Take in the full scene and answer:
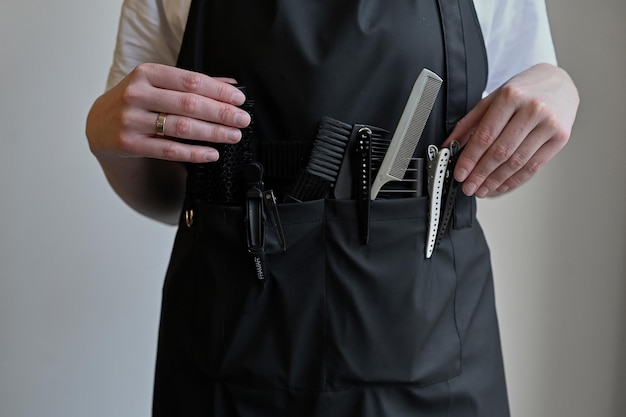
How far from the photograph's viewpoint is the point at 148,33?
855 mm

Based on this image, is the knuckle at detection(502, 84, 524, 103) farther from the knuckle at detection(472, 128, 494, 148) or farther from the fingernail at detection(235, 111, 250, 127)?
the fingernail at detection(235, 111, 250, 127)

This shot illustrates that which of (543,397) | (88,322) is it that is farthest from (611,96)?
(88,322)

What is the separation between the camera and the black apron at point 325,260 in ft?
2.36

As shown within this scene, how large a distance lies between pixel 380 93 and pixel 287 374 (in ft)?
1.10

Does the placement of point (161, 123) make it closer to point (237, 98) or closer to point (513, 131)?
point (237, 98)

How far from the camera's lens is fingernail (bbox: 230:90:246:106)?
69 cm

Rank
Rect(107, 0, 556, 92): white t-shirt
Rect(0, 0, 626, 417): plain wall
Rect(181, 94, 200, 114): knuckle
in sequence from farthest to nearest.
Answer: Rect(0, 0, 626, 417): plain wall < Rect(107, 0, 556, 92): white t-shirt < Rect(181, 94, 200, 114): knuckle

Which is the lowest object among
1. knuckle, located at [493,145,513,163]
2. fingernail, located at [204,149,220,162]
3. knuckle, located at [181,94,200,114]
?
fingernail, located at [204,149,220,162]

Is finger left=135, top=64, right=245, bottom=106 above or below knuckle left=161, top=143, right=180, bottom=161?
above

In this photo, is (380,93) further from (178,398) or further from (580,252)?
(580,252)

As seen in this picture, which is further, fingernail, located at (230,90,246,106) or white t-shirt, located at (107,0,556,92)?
white t-shirt, located at (107,0,556,92)

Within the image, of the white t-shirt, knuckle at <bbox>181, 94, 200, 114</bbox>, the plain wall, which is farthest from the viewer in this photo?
the plain wall

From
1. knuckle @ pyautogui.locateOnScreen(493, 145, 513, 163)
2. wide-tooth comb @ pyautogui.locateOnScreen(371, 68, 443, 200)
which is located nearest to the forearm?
wide-tooth comb @ pyautogui.locateOnScreen(371, 68, 443, 200)

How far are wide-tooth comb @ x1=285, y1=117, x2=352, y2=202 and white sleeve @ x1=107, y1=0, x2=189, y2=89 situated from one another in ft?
0.83
